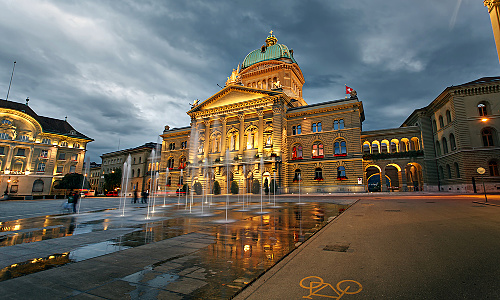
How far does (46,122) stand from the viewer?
2400 inches

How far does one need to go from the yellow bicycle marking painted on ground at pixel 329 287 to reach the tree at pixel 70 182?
200ft

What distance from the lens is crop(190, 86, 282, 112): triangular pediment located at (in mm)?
46656

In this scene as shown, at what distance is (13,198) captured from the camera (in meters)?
45.8

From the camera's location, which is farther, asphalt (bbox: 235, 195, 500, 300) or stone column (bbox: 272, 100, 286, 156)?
stone column (bbox: 272, 100, 286, 156)

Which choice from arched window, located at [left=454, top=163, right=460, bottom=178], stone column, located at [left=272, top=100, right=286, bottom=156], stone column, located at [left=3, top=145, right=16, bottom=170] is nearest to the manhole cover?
stone column, located at [left=272, top=100, right=286, bottom=156]

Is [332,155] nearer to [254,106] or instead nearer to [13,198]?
[254,106]

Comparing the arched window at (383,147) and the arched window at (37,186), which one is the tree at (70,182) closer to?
the arched window at (37,186)

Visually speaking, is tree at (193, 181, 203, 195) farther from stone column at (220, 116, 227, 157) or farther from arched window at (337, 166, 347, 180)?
arched window at (337, 166, 347, 180)

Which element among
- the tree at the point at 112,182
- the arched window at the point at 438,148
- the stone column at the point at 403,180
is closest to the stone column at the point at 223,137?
the tree at the point at 112,182

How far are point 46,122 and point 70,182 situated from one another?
2293 cm

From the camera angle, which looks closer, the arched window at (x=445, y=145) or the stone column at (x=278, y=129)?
the arched window at (x=445, y=145)

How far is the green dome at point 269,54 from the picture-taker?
59047 millimetres

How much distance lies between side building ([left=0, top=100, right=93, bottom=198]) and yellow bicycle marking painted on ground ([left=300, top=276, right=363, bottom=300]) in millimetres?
65068

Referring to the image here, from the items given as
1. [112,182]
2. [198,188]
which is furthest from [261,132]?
[112,182]
